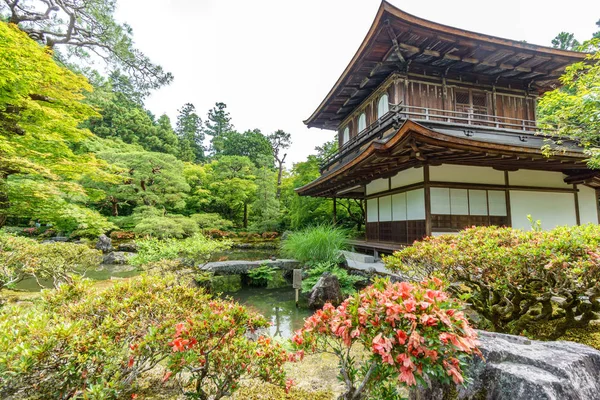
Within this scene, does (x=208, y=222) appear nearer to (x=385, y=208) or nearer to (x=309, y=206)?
(x=309, y=206)

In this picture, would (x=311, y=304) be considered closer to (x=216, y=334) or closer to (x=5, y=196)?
(x=216, y=334)

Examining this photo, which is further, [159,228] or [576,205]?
[159,228]

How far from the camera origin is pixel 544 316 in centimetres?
276

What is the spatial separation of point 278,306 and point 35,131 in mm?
6731

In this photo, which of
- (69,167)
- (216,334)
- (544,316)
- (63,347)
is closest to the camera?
(63,347)

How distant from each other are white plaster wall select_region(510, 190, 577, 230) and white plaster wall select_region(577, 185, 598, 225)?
1.56ft

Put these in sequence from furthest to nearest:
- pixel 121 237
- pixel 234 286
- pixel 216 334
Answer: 1. pixel 121 237
2. pixel 234 286
3. pixel 216 334

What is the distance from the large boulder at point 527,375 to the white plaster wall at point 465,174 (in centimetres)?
511

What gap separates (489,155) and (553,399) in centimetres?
544

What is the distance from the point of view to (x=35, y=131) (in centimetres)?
600

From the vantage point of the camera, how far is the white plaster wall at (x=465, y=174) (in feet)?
21.3

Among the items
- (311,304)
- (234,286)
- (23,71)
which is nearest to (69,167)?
(23,71)

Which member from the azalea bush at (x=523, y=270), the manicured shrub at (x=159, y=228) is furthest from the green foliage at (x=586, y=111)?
the manicured shrub at (x=159, y=228)

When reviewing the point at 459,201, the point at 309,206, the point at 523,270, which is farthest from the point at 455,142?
the point at 309,206
